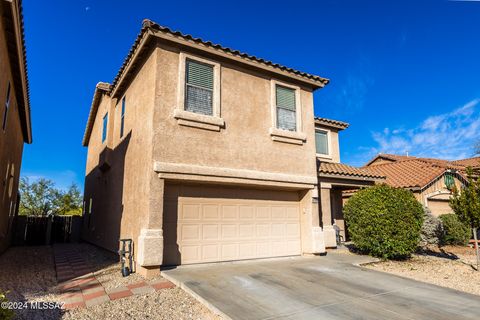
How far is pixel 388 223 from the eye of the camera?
9.65 metres

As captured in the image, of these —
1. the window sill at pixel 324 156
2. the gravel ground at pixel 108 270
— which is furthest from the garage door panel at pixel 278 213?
the window sill at pixel 324 156

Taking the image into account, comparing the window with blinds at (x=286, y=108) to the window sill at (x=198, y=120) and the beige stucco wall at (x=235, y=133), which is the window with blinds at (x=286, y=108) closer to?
the beige stucco wall at (x=235, y=133)

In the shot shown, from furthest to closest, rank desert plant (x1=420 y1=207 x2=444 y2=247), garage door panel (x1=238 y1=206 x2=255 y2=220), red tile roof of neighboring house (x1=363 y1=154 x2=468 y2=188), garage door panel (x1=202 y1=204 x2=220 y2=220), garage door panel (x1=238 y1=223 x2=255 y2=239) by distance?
red tile roof of neighboring house (x1=363 y1=154 x2=468 y2=188) → desert plant (x1=420 y1=207 x2=444 y2=247) → garage door panel (x1=238 y1=206 x2=255 y2=220) → garage door panel (x1=238 y1=223 x2=255 y2=239) → garage door panel (x1=202 y1=204 x2=220 y2=220)

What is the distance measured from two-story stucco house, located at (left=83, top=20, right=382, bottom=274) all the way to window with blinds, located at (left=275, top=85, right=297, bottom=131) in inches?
1.5

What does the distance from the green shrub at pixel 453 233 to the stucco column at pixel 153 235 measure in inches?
582

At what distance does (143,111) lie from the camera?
893cm

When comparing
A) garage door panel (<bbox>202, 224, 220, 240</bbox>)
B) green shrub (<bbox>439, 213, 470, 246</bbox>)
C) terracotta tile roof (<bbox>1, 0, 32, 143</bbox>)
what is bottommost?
green shrub (<bbox>439, 213, 470, 246</bbox>)

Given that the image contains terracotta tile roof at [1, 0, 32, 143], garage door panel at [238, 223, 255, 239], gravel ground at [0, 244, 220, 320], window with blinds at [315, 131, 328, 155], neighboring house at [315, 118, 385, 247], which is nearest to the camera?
gravel ground at [0, 244, 220, 320]

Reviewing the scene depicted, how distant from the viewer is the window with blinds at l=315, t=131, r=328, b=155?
15.9 meters

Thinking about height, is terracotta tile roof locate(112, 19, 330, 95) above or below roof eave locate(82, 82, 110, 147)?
below

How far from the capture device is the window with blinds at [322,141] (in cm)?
1586

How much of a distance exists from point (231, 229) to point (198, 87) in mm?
4380

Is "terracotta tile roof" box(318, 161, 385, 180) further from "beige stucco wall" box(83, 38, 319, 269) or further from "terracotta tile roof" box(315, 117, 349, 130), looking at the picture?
"terracotta tile roof" box(315, 117, 349, 130)

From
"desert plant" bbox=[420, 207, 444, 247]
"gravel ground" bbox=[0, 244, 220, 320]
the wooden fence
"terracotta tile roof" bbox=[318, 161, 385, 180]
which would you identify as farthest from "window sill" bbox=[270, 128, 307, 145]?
the wooden fence
